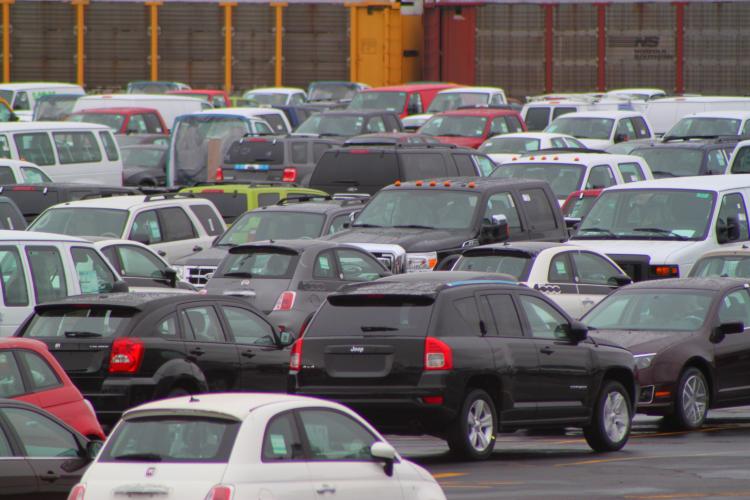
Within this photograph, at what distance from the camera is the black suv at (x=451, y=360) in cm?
1409

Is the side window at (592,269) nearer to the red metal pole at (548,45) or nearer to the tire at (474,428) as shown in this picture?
the tire at (474,428)

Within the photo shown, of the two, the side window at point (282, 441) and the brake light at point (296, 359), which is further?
the brake light at point (296, 359)

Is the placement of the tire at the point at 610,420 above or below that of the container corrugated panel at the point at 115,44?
below

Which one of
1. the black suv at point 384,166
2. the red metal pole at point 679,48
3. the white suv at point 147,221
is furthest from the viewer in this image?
the red metal pole at point 679,48

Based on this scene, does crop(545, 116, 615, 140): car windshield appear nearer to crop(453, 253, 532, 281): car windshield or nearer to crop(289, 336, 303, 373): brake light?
crop(453, 253, 532, 281): car windshield

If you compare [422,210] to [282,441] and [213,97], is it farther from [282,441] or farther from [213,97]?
[213,97]

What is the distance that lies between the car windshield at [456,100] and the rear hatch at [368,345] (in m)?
32.3

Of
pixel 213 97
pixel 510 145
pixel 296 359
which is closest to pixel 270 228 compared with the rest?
pixel 296 359

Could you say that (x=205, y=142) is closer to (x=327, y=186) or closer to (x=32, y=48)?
(x=327, y=186)

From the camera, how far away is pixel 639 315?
18.2 m

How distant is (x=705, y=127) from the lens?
37.0 meters

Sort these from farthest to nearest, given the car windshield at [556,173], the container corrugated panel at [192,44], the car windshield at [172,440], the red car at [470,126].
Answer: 1. the container corrugated panel at [192,44]
2. the red car at [470,126]
3. the car windshield at [556,173]
4. the car windshield at [172,440]

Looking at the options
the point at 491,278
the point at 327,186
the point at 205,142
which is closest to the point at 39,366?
the point at 491,278

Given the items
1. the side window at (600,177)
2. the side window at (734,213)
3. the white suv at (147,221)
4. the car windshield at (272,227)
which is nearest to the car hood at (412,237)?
the car windshield at (272,227)
